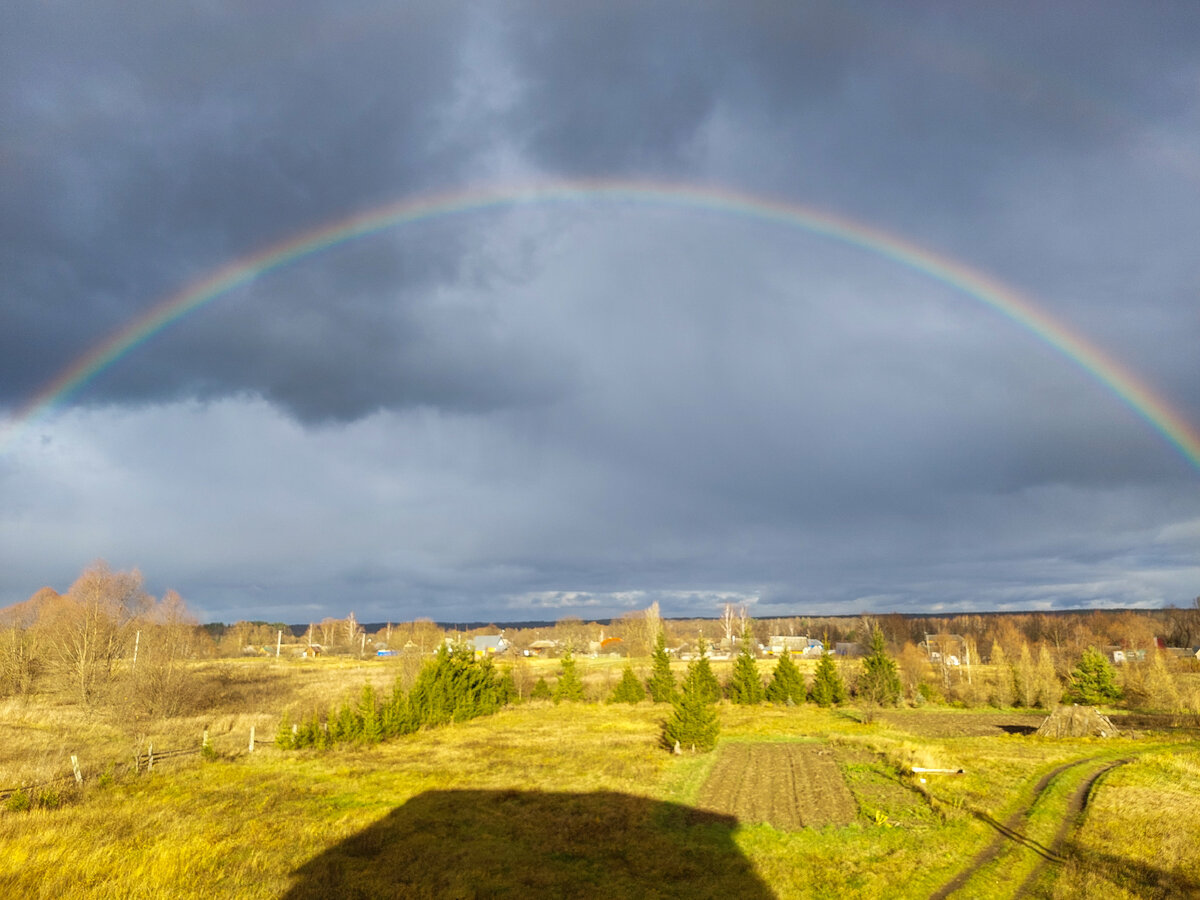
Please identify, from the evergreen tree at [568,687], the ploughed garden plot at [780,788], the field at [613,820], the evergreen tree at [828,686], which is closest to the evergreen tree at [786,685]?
the evergreen tree at [828,686]

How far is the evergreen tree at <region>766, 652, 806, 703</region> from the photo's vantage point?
63750mm

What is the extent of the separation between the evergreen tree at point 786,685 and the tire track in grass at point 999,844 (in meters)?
37.1

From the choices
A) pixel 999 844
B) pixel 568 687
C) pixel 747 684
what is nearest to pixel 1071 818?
pixel 999 844

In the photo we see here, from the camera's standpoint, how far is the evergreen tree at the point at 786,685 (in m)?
63.8

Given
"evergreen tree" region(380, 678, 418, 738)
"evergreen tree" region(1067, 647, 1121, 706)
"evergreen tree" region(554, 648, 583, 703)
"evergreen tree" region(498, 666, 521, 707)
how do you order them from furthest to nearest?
"evergreen tree" region(554, 648, 583, 703), "evergreen tree" region(1067, 647, 1121, 706), "evergreen tree" region(498, 666, 521, 707), "evergreen tree" region(380, 678, 418, 738)

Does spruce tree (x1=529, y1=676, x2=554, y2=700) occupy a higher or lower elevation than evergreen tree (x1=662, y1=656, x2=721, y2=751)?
lower

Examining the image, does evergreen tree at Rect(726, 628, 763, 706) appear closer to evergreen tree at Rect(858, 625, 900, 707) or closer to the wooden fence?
evergreen tree at Rect(858, 625, 900, 707)

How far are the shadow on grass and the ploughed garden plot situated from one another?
1.80 meters

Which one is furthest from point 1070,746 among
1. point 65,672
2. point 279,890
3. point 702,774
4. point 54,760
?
point 65,672

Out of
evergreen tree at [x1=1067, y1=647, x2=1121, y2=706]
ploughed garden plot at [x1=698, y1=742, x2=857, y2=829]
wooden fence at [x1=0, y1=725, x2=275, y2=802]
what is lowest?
evergreen tree at [x1=1067, y1=647, x2=1121, y2=706]

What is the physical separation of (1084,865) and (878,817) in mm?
6515

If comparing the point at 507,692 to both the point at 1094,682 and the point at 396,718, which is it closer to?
the point at 396,718

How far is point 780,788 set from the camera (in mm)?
28438

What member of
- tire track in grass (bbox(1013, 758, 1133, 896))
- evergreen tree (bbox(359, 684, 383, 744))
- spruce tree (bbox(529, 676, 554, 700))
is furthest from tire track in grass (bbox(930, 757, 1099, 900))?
spruce tree (bbox(529, 676, 554, 700))
